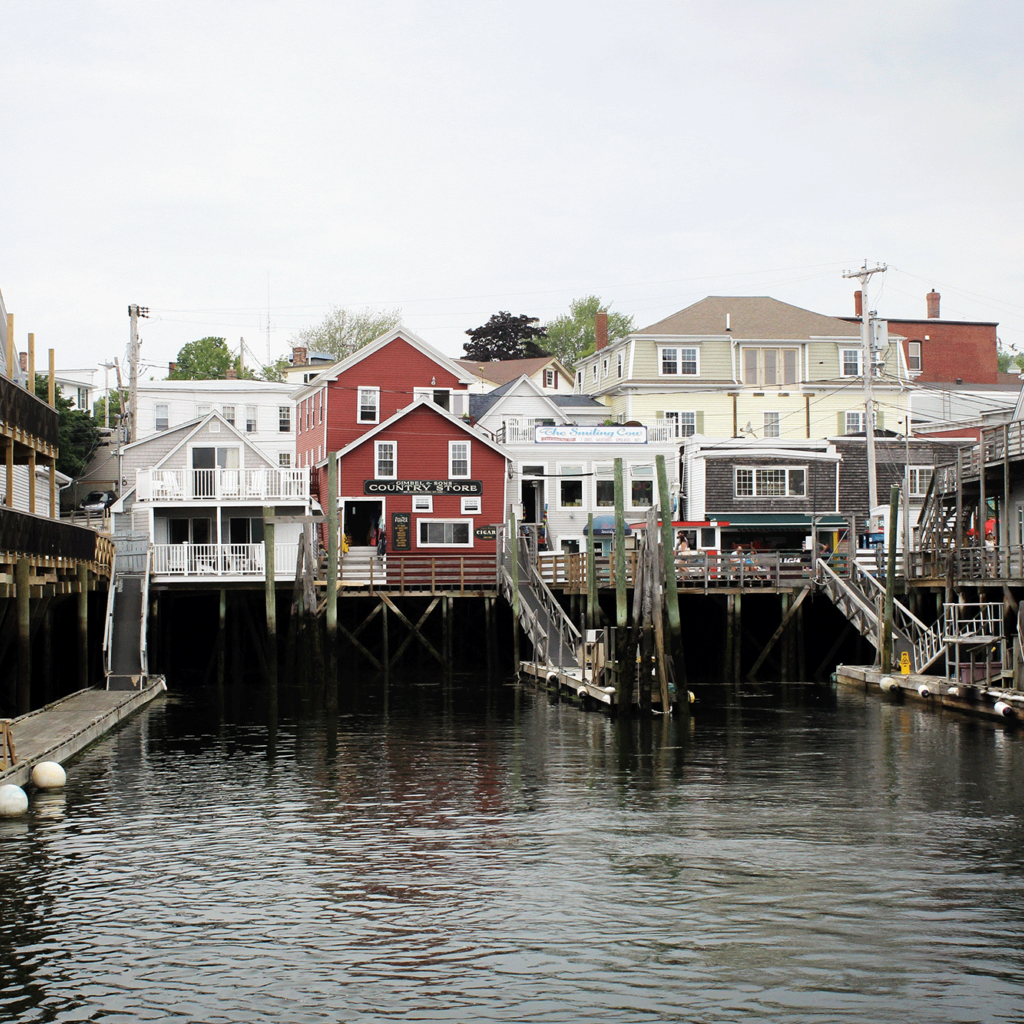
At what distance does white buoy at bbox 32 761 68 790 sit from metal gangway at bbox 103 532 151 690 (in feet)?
49.7

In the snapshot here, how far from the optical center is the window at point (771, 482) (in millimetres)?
61781

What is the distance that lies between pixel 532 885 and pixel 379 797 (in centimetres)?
682

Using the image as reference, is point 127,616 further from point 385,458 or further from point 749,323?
point 749,323

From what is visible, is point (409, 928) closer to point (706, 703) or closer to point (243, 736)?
point (243, 736)

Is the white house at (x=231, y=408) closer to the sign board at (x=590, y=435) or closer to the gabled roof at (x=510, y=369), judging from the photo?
the gabled roof at (x=510, y=369)

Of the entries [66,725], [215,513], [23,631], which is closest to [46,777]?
[66,725]

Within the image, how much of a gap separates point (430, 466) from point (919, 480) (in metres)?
25.3

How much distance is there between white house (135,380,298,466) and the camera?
257ft

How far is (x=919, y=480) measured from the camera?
65188mm

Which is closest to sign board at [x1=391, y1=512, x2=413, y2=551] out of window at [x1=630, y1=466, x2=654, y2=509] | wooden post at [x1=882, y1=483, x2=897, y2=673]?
window at [x1=630, y1=466, x2=654, y2=509]

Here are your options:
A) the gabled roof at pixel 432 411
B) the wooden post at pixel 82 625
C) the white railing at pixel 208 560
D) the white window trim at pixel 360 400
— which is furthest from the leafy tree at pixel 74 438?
the wooden post at pixel 82 625

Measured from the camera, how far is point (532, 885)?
16766mm

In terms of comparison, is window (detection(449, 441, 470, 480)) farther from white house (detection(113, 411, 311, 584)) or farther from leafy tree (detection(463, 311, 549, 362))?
leafy tree (detection(463, 311, 549, 362))

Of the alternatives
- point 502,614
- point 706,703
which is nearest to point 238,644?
point 502,614
